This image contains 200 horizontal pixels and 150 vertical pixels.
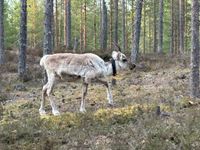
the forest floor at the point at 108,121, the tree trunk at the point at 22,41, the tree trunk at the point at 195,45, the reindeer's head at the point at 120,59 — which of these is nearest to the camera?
the forest floor at the point at 108,121

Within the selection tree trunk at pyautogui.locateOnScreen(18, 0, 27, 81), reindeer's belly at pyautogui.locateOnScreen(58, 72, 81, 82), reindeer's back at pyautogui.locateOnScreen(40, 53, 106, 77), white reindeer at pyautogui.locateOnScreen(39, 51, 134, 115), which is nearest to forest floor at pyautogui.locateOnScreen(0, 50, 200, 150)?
white reindeer at pyautogui.locateOnScreen(39, 51, 134, 115)

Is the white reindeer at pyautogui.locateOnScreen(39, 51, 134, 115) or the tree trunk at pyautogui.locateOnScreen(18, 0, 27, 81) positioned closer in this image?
the white reindeer at pyautogui.locateOnScreen(39, 51, 134, 115)

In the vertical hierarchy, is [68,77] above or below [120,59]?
below

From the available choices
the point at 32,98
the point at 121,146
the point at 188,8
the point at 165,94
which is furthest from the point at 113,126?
the point at 188,8

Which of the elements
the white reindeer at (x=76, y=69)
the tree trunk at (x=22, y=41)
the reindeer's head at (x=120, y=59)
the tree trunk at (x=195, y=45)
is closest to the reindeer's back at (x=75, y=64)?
the white reindeer at (x=76, y=69)

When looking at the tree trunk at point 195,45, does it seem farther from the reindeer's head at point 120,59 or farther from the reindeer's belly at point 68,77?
the reindeer's belly at point 68,77

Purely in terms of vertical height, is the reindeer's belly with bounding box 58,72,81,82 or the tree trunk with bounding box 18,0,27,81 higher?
the tree trunk with bounding box 18,0,27,81

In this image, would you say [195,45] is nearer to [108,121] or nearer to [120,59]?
[120,59]

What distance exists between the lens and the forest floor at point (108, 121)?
802cm

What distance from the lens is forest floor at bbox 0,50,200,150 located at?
8016 millimetres

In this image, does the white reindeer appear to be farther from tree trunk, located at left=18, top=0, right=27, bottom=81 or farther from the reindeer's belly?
tree trunk, located at left=18, top=0, right=27, bottom=81

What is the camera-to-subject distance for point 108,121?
31.2 feet

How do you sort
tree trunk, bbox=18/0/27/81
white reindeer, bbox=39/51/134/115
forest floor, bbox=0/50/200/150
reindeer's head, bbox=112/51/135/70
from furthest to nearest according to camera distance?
tree trunk, bbox=18/0/27/81
reindeer's head, bbox=112/51/135/70
white reindeer, bbox=39/51/134/115
forest floor, bbox=0/50/200/150

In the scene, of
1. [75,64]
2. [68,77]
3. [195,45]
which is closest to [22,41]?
[68,77]
